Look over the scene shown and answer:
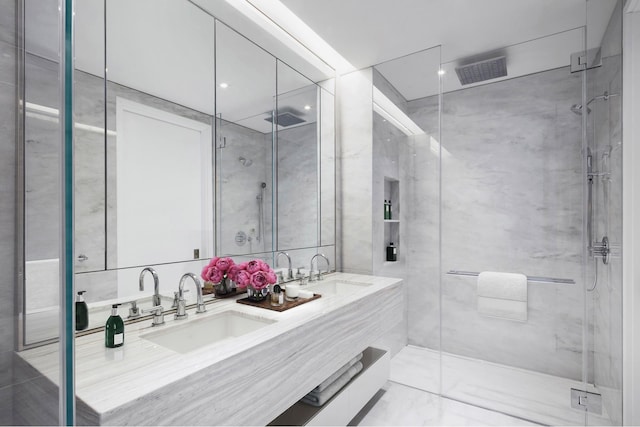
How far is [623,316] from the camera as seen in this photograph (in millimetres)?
1624

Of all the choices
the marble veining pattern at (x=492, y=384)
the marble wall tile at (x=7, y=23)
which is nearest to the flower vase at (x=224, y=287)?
the marble wall tile at (x=7, y=23)

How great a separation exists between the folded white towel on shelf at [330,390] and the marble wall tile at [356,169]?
0.81m

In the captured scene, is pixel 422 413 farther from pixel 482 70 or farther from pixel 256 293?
pixel 482 70

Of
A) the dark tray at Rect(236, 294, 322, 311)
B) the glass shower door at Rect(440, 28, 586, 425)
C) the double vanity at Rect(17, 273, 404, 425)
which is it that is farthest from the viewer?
the glass shower door at Rect(440, 28, 586, 425)

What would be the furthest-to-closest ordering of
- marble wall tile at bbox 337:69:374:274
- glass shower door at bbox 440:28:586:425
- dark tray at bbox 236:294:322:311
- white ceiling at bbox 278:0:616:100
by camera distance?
marble wall tile at bbox 337:69:374:274, glass shower door at bbox 440:28:586:425, white ceiling at bbox 278:0:616:100, dark tray at bbox 236:294:322:311

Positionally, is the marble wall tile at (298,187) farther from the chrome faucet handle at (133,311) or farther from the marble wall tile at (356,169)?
the chrome faucet handle at (133,311)

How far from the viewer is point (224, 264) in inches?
65.4

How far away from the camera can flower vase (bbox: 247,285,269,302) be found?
5.43 feet

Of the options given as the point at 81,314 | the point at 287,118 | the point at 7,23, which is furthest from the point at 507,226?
the point at 7,23

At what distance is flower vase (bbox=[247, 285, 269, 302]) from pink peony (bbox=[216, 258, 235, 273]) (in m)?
0.16

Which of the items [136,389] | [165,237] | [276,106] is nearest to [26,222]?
[136,389]

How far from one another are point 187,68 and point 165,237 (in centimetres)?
84

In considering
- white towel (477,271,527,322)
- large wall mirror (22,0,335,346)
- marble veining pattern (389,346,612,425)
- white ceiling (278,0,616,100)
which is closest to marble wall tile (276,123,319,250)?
large wall mirror (22,0,335,346)

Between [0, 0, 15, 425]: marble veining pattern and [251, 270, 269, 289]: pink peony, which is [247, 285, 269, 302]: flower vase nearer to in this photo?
[251, 270, 269, 289]: pink peony
